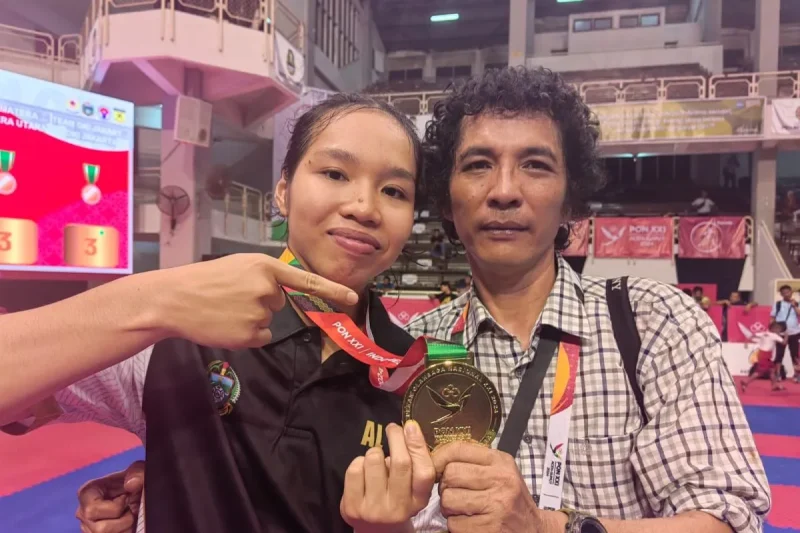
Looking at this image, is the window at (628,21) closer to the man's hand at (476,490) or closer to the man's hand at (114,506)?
the man's hand at (476,490)

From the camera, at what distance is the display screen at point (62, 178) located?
4980 millimetres

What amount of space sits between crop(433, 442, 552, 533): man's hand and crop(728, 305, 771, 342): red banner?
9112 mm

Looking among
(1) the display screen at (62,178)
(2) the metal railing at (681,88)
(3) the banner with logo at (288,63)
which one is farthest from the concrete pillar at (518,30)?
(1) the display screen at (62,178)

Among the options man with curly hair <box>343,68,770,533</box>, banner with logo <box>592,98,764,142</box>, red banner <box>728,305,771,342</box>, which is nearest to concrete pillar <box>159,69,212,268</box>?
banner with logo <box>592,98,764,142</box>

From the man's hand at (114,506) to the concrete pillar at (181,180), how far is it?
8517 mm

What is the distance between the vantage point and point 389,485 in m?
0.81

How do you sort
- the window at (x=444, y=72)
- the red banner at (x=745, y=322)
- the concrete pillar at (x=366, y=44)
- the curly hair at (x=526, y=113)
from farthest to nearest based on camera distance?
the window at (x=444, y=72) < the concrete pillar at (x=366, y=44) < the red banner at (x=745, y=322) < the curly hair at (x=526, y=113)

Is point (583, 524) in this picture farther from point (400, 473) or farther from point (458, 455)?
point (400, 473)

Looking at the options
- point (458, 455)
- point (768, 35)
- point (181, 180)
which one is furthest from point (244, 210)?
point (768, 35)

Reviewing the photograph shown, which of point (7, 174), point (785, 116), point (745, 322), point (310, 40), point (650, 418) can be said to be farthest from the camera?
point (310, 40)

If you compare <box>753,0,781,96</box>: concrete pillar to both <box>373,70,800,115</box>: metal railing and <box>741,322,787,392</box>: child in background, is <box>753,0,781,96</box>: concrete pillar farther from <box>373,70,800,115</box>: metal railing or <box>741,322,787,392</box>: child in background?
<box>741,322,787,392</box>: child in background

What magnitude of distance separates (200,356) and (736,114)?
40.6ft

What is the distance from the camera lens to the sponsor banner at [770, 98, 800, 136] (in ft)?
33.2

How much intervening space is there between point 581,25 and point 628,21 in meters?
1.58
